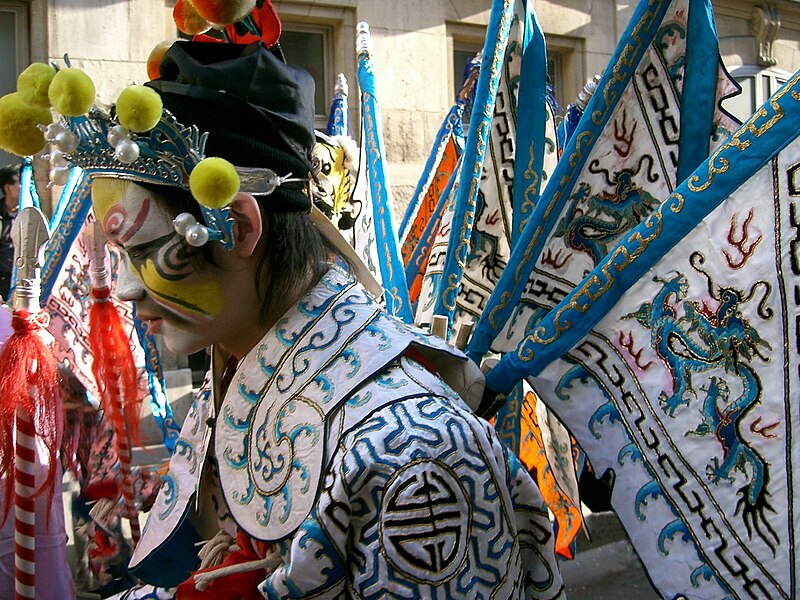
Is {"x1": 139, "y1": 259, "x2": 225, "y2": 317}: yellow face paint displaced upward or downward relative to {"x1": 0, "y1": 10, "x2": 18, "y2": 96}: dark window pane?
downward

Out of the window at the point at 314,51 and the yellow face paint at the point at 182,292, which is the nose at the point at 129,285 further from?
the window at the point at 314,51

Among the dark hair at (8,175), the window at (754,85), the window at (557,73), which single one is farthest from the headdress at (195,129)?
the window at (754,85)

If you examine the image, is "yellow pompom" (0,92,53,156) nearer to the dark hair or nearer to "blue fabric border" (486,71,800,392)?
"blue fabric border" (486,71,800,392)

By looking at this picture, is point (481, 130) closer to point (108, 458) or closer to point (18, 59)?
point (108, 458)

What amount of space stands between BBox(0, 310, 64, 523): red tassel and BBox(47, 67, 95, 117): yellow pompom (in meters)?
1.29

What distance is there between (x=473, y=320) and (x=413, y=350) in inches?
39.0

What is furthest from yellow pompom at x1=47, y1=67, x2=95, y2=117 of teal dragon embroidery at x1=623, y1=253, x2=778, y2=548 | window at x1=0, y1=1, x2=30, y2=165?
window at x1=0, y1=1, x2=30, y2=165

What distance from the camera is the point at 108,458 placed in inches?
120

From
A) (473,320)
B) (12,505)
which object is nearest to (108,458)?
(12,505)

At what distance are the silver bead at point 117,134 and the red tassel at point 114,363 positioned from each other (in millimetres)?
A: 1567

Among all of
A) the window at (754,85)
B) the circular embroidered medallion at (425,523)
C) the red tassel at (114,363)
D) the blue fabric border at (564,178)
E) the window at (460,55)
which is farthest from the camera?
the window at (754,85)

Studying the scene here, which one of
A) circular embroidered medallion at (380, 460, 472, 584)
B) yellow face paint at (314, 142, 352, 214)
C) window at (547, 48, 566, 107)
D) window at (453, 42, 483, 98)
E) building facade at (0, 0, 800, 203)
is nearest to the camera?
circular embroidered medallion at (380, 460, 472, 584)

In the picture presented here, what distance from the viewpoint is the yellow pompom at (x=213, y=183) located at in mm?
1293

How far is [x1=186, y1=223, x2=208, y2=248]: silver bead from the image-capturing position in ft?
4.42
